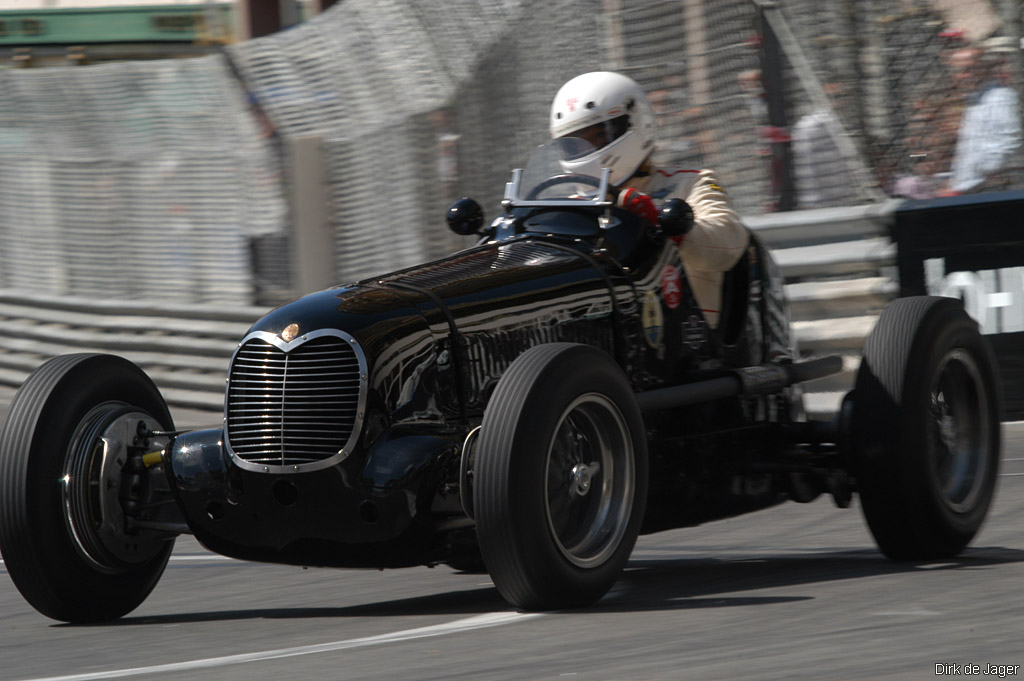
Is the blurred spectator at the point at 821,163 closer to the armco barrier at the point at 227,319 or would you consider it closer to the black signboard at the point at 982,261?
the armco barrier at the point at 227,319

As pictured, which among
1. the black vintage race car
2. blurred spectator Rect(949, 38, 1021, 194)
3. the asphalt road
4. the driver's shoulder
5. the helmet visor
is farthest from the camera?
blurred spectator Rect(949, 38, 1021, 194)

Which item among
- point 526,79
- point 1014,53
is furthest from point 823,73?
point 526,79

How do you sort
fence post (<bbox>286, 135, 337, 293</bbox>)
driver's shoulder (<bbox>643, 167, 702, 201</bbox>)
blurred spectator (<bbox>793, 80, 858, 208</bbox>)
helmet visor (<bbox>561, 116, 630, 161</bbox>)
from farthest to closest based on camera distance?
fence post (<bbox>286, 135, 337, 293</bbox>) → blurred spectator (<bbox>793, 80, 858, 208</bbox>) → driver's shoulder (<bbox>643, 167, 702, 201</bbox>) → helmet visor (<bbox>561, 116, 630, 161</bbox>)

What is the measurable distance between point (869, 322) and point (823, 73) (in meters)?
1.65

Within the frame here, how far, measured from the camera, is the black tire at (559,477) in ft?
16.0

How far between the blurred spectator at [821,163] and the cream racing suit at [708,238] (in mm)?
4202

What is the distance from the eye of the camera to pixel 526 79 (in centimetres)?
1198

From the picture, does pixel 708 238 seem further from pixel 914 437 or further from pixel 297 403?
pixel 297 403

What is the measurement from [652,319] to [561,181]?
75 centimetres

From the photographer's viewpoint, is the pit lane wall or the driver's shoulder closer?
the driver's shoulder

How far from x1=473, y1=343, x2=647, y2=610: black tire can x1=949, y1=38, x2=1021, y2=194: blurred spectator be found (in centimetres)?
570

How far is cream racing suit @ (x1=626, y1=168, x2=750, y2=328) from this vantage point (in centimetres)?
654

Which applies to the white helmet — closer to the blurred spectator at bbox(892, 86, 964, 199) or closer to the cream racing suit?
the cream racing suit

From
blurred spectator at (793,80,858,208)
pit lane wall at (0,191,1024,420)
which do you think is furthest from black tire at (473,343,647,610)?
blurred spectator at (793,80,858,208)
